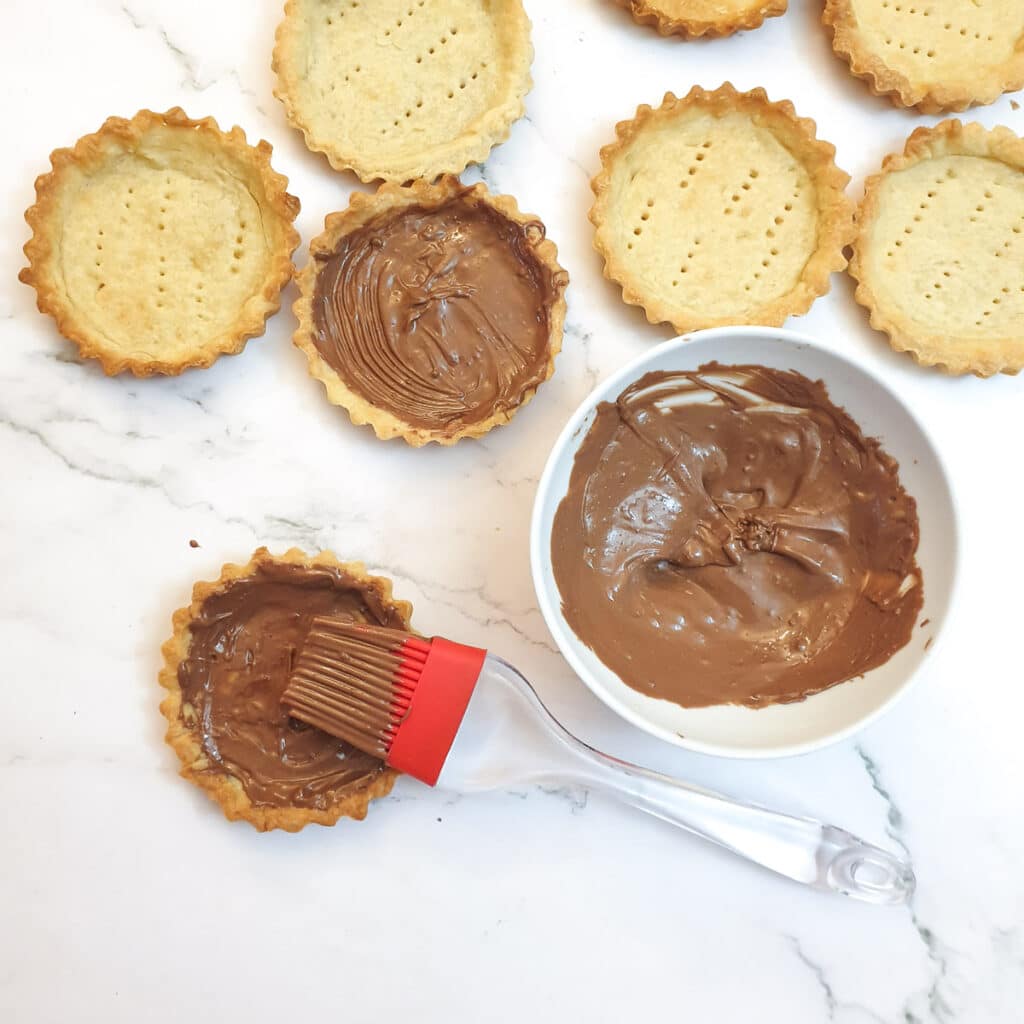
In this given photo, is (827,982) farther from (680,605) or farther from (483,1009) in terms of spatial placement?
(680,605)

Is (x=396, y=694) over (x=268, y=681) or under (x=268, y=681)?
over

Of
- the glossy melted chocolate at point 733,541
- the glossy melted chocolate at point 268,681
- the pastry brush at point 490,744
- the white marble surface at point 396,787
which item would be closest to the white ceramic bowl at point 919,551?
the glossy melted chocolate at point 733,541

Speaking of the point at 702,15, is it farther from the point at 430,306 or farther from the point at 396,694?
the point at 396,694

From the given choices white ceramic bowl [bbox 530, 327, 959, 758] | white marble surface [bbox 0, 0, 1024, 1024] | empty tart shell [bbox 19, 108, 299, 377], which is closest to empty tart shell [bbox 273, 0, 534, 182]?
white marble surface [bbox 0, 0, 1024, 1024]

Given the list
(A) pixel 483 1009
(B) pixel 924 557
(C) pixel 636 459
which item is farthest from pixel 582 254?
(A) pixel 483 1009

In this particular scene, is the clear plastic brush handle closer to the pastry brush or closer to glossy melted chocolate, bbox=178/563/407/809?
the pastry brush

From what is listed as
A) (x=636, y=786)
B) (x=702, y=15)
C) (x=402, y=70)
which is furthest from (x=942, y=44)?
(x=636, y=786)
